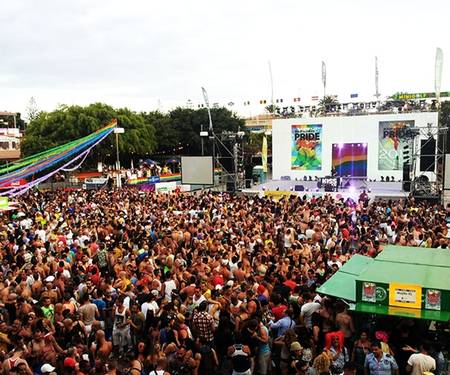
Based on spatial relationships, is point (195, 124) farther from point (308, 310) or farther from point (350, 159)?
point (308, 310)

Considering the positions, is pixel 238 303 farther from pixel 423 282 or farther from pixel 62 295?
pixel 62 295

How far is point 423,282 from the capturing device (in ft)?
17.7

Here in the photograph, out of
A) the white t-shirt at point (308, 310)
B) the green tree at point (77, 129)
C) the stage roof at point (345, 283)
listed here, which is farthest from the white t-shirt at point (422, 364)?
the green tree at point (77, 129)

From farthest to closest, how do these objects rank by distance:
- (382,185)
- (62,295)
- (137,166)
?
1. (137,166)
2. (382,185)
3. (62,295)

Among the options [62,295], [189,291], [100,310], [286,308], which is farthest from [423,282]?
[62,295]

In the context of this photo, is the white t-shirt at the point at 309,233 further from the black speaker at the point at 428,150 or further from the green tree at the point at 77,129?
the green tree at the point at 77,129

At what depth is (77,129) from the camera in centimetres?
3269

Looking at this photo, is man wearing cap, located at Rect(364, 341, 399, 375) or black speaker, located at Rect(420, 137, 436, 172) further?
black speaker, located at Rect(420, 137, 436, 172)

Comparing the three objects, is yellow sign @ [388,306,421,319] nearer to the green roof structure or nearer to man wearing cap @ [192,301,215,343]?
the green roof structure

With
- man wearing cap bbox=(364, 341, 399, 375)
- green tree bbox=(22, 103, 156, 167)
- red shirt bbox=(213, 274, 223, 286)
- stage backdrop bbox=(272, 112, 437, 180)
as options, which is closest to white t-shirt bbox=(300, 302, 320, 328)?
man wearing cap bbox=(364, 341, 399, 375)

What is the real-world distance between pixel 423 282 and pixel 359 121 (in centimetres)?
2616

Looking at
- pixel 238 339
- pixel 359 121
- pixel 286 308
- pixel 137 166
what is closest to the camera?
pixel 238 339

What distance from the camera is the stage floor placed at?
22750 millimetres

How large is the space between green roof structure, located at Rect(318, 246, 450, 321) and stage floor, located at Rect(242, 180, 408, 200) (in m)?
15.4
